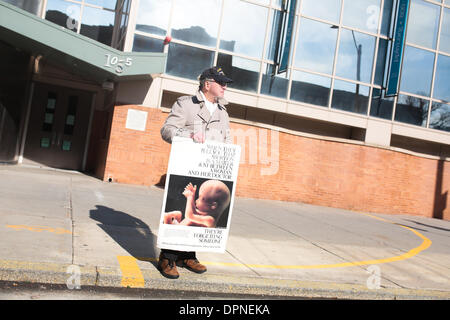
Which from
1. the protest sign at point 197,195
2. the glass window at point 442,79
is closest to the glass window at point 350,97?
the glass window at point 442,79

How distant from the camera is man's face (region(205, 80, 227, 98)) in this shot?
451 cm

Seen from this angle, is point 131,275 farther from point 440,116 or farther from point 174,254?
point 440,116

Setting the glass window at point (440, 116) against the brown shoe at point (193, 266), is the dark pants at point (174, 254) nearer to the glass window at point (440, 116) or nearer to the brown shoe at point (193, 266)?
the brown shoe at point (193, 266)

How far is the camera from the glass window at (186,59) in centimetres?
1334

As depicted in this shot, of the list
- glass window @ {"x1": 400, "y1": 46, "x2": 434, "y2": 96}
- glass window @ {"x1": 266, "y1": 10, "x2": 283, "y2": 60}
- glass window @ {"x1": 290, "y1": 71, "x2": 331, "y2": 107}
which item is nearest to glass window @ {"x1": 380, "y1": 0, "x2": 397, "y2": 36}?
glass window @ {"x1": 400, "y1": 46, "x2": 434, "y2": 96}

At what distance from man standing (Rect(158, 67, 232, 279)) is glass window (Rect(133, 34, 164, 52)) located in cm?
899

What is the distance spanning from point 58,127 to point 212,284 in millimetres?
13128

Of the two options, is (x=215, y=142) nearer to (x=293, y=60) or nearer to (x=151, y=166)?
(x=151, y=166)

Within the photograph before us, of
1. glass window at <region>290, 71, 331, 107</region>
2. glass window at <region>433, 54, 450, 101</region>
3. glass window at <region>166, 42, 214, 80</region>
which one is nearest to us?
glass window at <region>166, 42, 214, 80</region>

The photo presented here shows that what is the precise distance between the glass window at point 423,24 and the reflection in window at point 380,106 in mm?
2488

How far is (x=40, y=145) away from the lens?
15.5m

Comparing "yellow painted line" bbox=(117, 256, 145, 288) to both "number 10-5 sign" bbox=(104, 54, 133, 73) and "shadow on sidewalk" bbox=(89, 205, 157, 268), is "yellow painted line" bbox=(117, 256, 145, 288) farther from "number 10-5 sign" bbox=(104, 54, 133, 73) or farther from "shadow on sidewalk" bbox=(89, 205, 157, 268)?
"number 10-5 sign" bbox=(104, 54, 133, 73)

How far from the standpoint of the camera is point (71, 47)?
36.1 ft

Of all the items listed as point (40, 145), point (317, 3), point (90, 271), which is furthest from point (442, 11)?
point (90, 271)
